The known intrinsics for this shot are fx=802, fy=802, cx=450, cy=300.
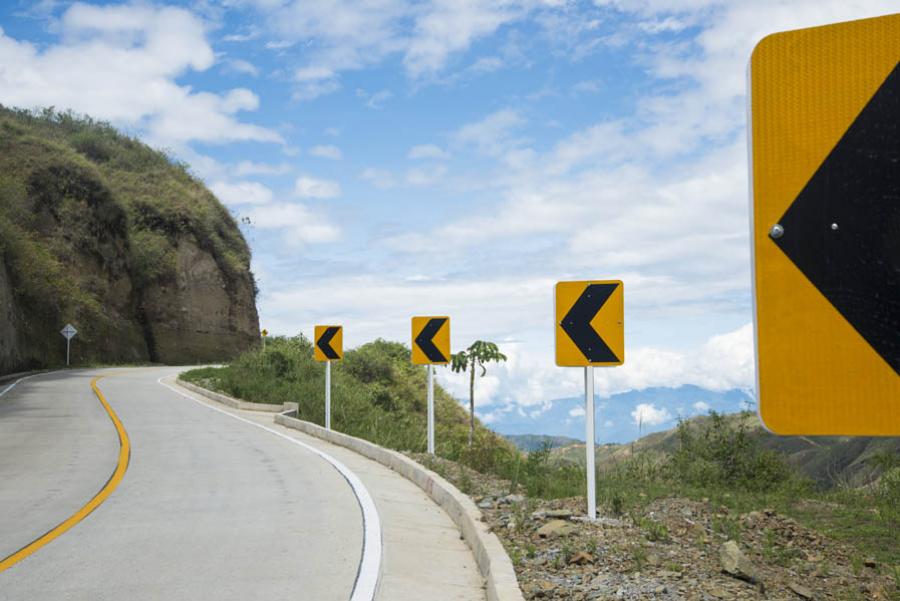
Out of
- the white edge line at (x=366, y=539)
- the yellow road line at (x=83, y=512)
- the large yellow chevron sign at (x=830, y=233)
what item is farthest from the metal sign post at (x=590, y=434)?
the large yellow chevron sign at (x=830, y=233)

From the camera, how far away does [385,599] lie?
6230mm

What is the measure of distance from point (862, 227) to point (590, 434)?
20.9 feet

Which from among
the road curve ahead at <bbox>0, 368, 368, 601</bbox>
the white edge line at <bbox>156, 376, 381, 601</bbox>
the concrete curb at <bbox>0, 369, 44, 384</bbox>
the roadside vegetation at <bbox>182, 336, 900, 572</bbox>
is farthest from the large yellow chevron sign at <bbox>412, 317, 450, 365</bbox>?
the concrete curb at <bbox>0, 369, 44, 384</bbox>

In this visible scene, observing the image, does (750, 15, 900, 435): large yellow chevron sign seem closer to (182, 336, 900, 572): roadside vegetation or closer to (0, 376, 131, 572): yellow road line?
(182, 336, 900, 572): roadside vegetation

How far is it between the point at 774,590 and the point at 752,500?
4308 millimetres

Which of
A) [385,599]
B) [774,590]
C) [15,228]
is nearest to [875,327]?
[774,590]

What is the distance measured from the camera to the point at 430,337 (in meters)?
14.3

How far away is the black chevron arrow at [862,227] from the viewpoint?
7.72 feet

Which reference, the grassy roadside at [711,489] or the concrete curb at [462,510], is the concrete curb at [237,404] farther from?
the concrete curb at [462,510]

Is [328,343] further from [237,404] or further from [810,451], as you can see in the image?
[810,451]

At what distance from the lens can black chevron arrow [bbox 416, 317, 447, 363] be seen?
1423 cm

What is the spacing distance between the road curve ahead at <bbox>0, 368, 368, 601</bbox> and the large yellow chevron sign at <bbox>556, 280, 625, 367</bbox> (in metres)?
2.99

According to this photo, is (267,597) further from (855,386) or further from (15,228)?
(15,228)

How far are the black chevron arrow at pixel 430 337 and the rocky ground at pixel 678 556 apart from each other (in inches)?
207
